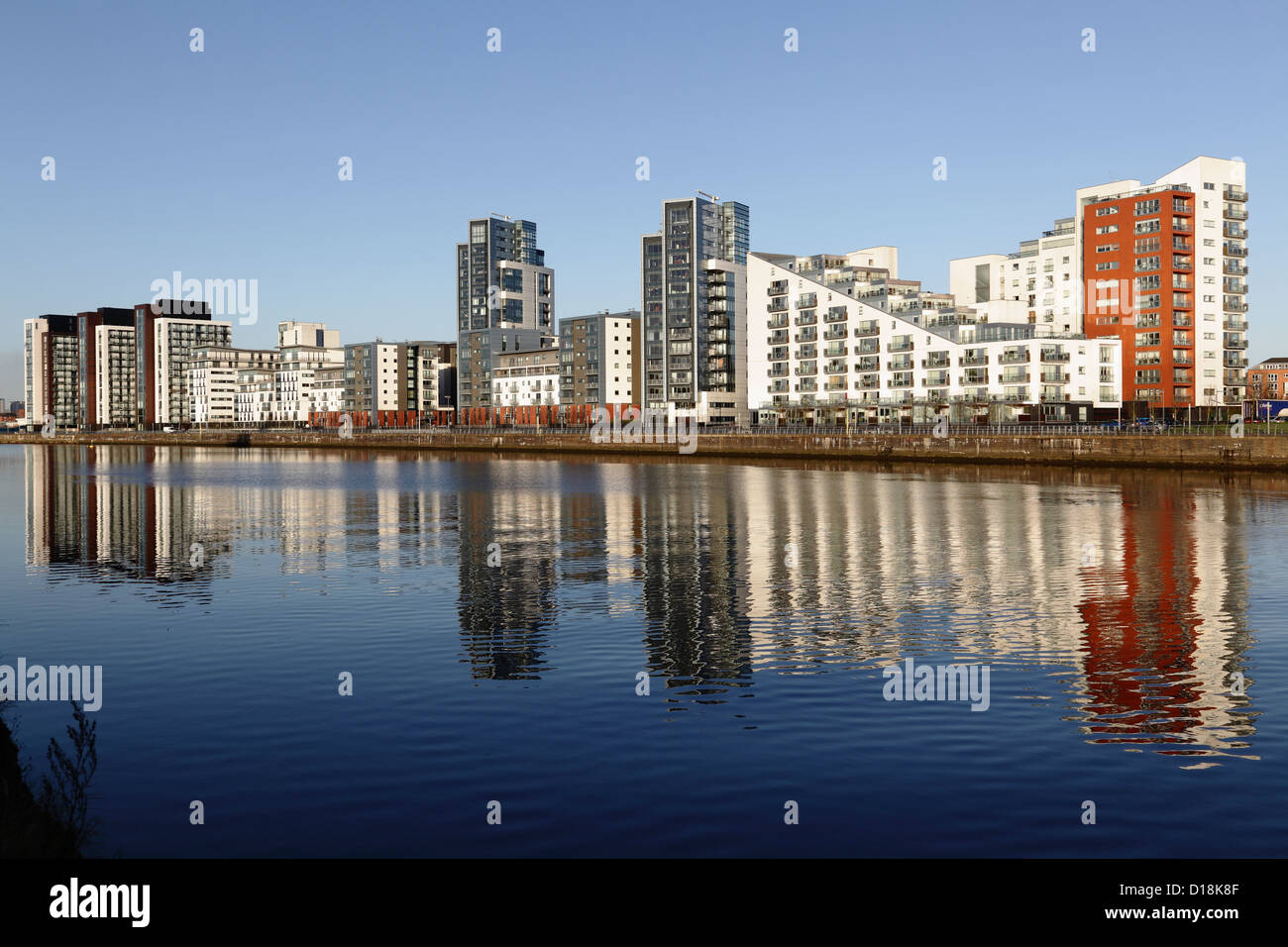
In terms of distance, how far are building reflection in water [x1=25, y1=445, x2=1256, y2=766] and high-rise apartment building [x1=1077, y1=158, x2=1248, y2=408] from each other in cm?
9961

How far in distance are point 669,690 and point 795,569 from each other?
2124 cm

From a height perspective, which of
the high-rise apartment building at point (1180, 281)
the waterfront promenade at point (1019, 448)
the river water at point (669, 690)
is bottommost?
the river water at point (669, 690)

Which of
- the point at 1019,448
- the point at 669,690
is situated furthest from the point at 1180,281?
the point at 669,690

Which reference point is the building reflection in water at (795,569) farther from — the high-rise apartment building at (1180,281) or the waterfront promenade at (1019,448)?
the high-rise apartment building at (1180,281)

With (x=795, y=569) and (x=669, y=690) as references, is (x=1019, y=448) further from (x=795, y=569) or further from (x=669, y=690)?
(x=669, y=690)

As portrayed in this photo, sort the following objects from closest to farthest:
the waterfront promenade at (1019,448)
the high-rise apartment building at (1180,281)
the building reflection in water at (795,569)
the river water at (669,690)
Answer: the river water at (669,690) → the building reflection in water at (795,569) → the waterfront promenade at (1019,448) → the high-rise apartment building at (1180,281)

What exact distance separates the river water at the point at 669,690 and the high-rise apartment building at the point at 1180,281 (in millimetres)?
144107

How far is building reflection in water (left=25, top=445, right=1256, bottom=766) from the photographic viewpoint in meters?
25.7

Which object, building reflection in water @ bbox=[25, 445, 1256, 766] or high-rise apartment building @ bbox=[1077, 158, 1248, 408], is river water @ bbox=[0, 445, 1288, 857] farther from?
high-rise apartment building @ bbox=[1077, 158, 1248, 408]

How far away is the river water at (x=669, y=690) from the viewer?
15688 millimetres

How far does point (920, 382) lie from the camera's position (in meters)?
195

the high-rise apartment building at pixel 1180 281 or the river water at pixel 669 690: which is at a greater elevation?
the high-rise apartment building at pixel 1180 281

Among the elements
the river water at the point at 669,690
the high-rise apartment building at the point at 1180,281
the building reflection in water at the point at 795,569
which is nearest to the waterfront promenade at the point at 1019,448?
the building reflection in water at the point at 795,569
